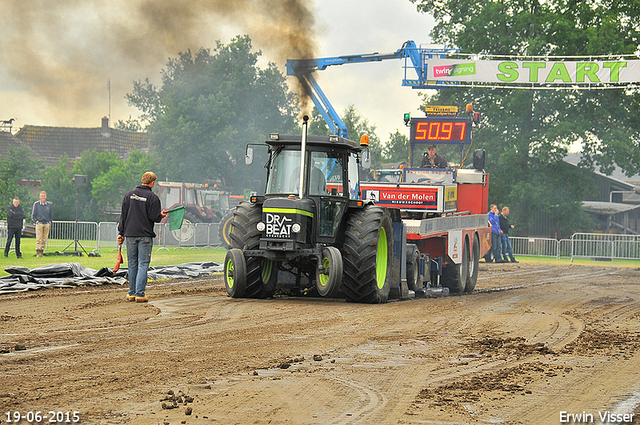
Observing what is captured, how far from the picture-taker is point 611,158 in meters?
38.5

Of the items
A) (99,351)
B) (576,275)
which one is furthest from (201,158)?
(99,351)

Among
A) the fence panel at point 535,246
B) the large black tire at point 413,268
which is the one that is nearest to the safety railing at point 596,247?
the fence panel at point 535,246

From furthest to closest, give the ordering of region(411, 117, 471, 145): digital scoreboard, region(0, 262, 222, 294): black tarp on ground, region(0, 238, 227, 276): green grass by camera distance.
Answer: region(0, 238, 227, 276): green grass → region(411, 117, 471, 145): digital scoreboard → region(0, 262, 222, 294): black tarp on ground

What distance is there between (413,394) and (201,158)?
49.0 m

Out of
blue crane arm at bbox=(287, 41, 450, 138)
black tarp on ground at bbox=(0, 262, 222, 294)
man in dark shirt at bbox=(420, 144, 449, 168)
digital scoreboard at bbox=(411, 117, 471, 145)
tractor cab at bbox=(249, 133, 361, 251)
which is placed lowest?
black tarp on ground at bbox=(0, 262, 222, 294)

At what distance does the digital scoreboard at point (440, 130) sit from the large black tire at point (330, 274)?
7.56m

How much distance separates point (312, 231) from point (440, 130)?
785 cm

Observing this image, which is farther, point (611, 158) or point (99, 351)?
point (611, 158)

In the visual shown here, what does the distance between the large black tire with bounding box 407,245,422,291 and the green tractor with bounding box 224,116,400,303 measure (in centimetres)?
87

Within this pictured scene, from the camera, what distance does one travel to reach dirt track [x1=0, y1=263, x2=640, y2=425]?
544 centimetres

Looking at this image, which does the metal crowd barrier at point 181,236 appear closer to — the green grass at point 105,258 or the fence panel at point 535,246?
the green grass at point 105,258

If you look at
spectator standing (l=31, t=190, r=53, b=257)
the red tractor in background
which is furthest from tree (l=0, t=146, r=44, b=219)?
Result: spectator standing (l=31, t=190, r=53, b=257)

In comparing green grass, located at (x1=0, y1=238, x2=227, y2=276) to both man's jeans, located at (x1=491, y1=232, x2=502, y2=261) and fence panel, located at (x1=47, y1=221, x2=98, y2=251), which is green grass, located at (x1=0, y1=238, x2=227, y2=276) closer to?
fence panel, located at (x1=47, y1=221, x2=98, y2=251)

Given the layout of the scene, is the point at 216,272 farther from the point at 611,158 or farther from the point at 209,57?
the point at 209,57
